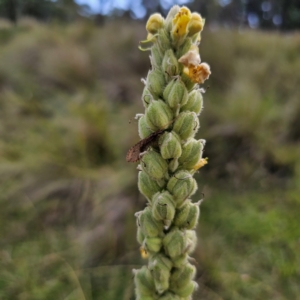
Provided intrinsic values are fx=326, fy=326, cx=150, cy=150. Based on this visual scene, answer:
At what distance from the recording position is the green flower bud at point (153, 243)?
0.96 meters

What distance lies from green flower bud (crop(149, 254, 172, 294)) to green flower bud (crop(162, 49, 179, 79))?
21.1 inches

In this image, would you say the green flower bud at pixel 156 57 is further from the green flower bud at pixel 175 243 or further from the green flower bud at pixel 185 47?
the green flower bud at pixel 175 243

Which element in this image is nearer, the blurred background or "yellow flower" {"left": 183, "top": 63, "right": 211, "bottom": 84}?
"yellow flower" {"left": 183, "top": 63, "right": 211, "bottom": 84}

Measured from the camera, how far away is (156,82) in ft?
2.96

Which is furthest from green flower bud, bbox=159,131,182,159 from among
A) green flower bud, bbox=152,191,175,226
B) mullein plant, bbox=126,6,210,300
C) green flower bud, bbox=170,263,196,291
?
green flower bud, bbox=170,263,196,291

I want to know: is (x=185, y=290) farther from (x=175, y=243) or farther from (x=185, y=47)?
(x=185, y=47)

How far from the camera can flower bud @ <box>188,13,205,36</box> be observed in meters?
0.89

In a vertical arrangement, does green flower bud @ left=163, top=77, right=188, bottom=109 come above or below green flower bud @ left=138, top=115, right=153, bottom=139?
above

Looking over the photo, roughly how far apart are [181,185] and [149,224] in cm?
15

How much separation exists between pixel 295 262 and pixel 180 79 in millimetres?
2471

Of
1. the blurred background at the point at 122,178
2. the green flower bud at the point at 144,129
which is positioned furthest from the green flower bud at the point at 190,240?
the blurred background at the point at 122,178

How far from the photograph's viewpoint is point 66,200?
376 centimetres

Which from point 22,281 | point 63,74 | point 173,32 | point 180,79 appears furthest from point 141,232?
point 63,74

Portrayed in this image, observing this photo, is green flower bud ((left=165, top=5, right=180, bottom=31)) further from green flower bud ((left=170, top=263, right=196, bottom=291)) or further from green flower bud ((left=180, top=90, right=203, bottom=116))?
green flower bud ((left=170, top=263, right=196, bottom=291))
